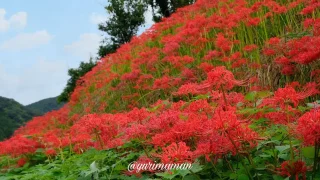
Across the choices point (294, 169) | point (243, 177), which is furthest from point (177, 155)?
point (294, 169)

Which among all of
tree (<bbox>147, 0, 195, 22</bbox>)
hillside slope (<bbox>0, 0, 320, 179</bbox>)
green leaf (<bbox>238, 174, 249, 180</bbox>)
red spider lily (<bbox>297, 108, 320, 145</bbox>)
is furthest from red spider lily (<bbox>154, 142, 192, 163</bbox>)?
tree (<bbox>147, 0, 195, 22</bbox>)

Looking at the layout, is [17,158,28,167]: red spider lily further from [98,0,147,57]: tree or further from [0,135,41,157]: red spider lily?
[98,0,147,57]: tree

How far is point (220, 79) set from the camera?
1.93 metres

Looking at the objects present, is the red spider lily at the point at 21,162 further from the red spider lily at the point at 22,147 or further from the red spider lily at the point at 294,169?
the red spider lily at the point at 294,169

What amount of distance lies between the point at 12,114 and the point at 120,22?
51.6 ft

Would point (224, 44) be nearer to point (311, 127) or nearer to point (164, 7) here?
point (311, 127)

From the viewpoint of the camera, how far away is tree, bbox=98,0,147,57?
17031mm

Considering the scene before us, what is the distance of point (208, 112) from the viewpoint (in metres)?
2.14

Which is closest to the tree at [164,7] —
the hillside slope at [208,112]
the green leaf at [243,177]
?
the hillside slope at [208,112]

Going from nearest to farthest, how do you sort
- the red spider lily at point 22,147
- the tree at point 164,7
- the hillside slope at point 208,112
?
the hillside slope at point 208,112
the red spider lily at point 22,147
the tree at point 164,7

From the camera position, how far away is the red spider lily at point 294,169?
160cm

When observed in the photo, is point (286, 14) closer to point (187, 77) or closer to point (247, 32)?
point (247, 32)


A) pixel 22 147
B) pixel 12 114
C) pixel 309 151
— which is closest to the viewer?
pixel 309 151

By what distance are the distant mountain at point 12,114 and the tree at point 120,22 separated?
35.8 feet
